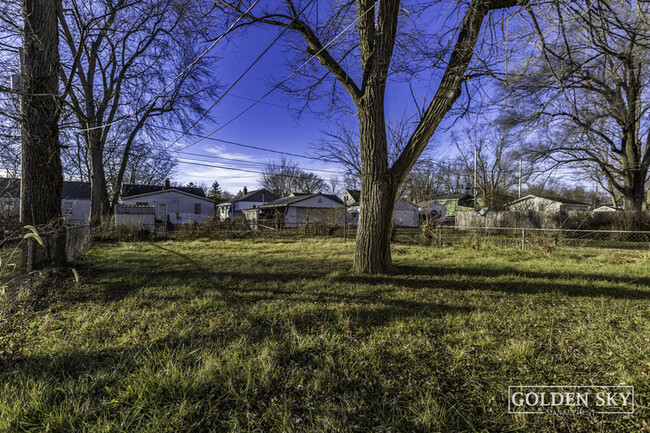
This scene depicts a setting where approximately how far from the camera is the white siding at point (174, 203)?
99.9 feet

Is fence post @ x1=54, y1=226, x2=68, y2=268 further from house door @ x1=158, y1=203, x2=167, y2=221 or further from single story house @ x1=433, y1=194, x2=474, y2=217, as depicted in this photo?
single story house @ x1=433, y1=194, x2=474, y2=217

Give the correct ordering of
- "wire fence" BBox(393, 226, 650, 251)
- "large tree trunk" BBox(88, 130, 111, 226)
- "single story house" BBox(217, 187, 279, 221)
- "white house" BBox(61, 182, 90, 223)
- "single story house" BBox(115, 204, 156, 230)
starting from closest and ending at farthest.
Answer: "wire fence" BBox(393, 226, 650, 251)
"large tree trunk" BBox(88, 130, 111, 226)
"single story house" BBox(115, 204, 156, 230)
"white house" BBox(61, 182, 90, 223)
"single story house" BBox(217, 187, 279, 221)

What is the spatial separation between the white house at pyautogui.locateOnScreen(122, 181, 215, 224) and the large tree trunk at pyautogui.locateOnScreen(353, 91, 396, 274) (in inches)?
1084

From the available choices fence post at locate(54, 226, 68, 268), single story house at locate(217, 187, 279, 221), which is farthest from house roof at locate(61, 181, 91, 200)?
fence post at locate(54, 226, 68, 268)

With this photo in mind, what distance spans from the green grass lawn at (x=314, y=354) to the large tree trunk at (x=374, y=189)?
855 mm

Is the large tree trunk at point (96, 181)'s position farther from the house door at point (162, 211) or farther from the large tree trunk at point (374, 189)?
the house door at point (162, 211)

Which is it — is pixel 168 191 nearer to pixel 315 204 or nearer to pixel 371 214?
pixel 315 204

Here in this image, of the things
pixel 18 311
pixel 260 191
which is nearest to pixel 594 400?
pixel 18 311

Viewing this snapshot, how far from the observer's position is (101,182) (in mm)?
15031

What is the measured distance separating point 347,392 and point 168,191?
34733 millimetres

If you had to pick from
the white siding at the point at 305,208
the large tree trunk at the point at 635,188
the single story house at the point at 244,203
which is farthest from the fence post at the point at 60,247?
the single story house at the point at 244,203

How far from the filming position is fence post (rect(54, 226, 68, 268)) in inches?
219

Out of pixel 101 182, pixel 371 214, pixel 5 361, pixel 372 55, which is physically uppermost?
pixel 372 55

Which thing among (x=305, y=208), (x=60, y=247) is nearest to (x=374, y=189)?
(x=60, y=247)
